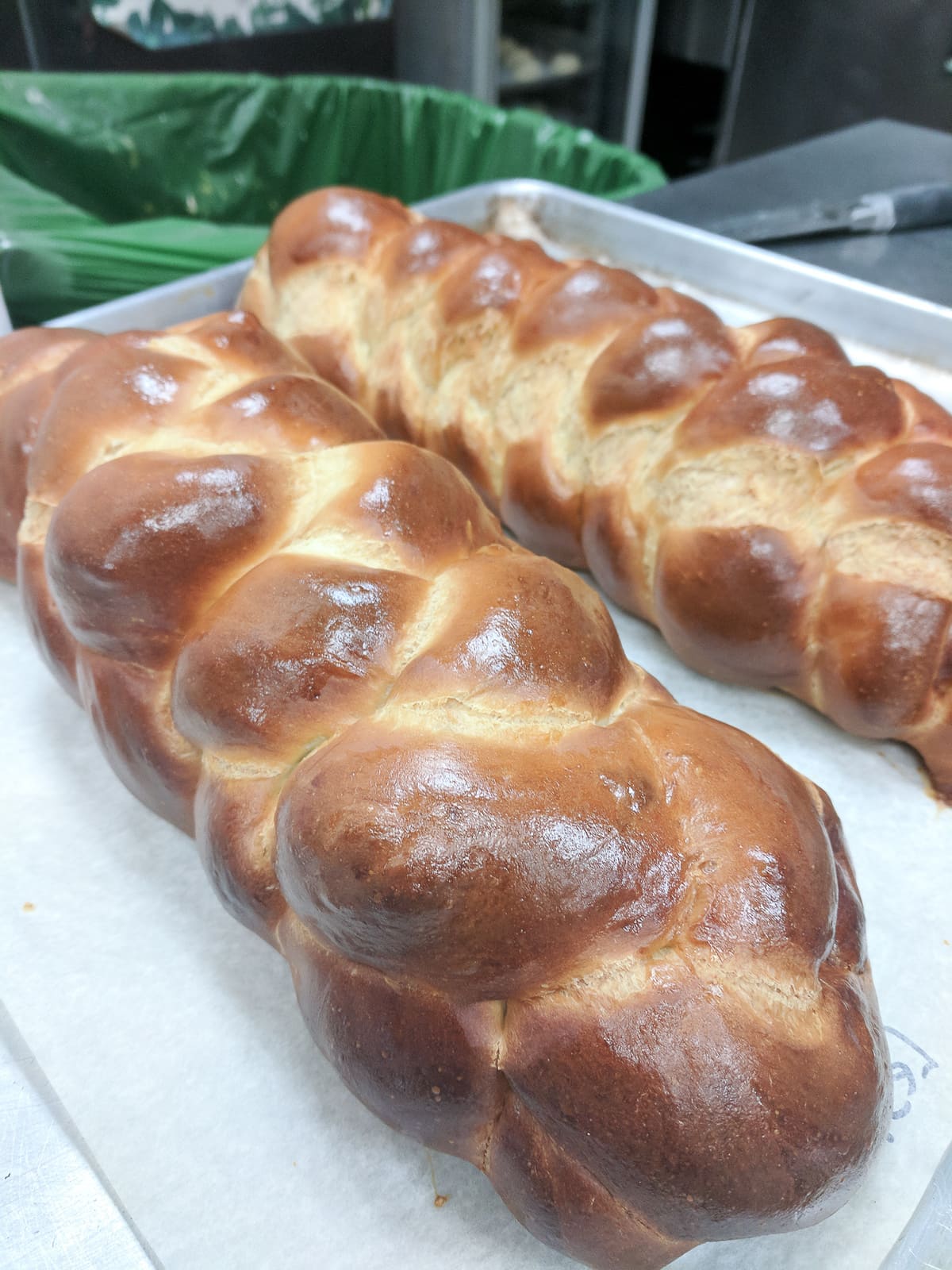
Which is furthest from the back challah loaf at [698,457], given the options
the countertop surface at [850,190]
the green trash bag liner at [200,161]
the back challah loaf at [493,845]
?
the countertop surface at [850,190]

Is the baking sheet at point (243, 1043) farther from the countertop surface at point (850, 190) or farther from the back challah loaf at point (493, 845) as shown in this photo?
the countertop surface at point (850, 190)

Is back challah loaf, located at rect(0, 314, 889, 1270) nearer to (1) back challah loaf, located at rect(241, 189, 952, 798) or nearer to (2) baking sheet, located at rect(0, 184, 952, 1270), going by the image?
(2) baking sheet, located at rect(0, 184, 952, 1270)

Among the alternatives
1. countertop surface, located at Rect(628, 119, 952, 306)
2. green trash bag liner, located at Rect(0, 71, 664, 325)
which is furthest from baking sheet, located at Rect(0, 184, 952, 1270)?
countertop surface, located at Rect(628, 119, 952, 306)

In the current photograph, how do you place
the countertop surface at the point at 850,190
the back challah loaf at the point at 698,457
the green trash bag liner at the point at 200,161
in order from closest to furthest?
the back challah loaf at the point at 698,457
the green trash bag liner at the point at 200,161
the countertop surface at the point at 850,190

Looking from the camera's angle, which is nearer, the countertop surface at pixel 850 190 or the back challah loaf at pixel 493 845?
the back challah loaf at pixel 493 845

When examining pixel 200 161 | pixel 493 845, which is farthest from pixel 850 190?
pixel 493 845

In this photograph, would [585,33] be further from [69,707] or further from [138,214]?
[69,707]

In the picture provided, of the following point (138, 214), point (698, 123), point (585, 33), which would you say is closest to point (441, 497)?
point (138, 214)
